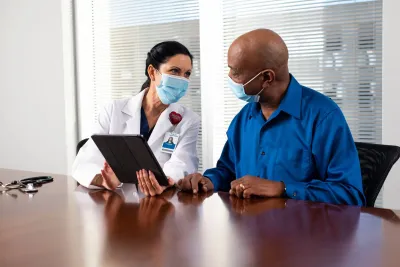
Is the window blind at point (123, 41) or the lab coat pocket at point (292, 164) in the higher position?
the window blind at point (123, 41)

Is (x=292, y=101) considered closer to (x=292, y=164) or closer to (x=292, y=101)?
(x=292, y=101)

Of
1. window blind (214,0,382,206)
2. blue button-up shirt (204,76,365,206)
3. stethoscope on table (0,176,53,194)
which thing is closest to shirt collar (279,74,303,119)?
blue button-up shirt (204,76,365,206)

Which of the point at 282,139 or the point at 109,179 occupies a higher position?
the point at 282,139

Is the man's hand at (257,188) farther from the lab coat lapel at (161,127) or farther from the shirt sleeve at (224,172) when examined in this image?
the lab coat lapel at (161,127)

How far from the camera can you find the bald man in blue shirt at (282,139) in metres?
2.00

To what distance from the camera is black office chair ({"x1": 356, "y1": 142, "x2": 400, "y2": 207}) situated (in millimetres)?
2098

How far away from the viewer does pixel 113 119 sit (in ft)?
9.83

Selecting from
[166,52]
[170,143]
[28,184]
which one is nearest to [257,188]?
[170,143]

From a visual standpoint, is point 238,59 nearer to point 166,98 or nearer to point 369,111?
point 166,98

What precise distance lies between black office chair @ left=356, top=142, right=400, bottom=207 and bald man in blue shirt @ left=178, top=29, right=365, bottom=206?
14 centimetres

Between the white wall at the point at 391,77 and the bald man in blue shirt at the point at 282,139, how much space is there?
1.61 metres

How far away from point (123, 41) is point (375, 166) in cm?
350

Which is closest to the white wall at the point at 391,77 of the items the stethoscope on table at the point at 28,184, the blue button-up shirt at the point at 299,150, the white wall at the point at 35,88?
the blue button-up shirt at the point at 299,150

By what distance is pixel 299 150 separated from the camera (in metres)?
2.18
